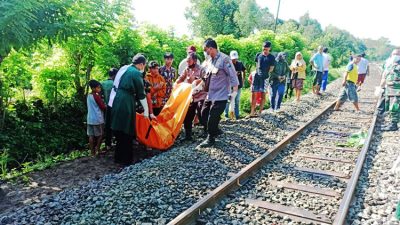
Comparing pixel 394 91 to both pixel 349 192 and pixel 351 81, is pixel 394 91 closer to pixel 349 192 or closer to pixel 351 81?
pixel 351 81

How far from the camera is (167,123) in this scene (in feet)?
23.5

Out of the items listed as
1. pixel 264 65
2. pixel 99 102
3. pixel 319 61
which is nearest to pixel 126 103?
pixel 99 102

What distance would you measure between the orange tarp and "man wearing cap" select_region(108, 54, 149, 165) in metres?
0.32

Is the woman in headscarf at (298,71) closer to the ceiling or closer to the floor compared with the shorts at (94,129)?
closer to the ceiling

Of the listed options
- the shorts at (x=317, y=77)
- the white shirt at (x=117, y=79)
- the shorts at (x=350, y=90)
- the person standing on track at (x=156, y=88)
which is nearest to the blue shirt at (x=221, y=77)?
the person standing on track at (x=156, y=88)

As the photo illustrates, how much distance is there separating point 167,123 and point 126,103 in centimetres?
117

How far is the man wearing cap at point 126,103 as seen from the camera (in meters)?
6.16

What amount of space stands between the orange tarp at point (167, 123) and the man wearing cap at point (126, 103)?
0.32 m

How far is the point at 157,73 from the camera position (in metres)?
7.66

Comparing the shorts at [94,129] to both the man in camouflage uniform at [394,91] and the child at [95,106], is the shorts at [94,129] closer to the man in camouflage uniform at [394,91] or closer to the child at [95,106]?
the child at [95,106]

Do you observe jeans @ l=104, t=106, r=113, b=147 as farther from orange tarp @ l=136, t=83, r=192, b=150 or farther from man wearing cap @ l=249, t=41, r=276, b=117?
man wearing cap @ l=249, t=41, r=276, b=117

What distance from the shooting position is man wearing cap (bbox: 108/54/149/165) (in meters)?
6.16

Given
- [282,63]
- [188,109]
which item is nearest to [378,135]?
[282,63]

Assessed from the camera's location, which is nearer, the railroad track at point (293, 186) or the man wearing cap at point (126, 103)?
the railroad track at point (293, 186)
